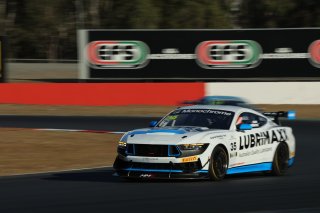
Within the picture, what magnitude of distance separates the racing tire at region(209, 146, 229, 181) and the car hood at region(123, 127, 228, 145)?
1.01ft

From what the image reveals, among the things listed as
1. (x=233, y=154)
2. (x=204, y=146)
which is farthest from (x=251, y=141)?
(x=204, y=146)

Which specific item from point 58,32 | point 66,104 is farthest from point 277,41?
point 58,32

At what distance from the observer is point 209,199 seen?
406 inches

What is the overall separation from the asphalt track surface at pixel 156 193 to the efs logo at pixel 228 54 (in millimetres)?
19890

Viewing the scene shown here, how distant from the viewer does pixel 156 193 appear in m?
10.9

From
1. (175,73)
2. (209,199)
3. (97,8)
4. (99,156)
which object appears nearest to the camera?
(209,199)

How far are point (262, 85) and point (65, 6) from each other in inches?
1634

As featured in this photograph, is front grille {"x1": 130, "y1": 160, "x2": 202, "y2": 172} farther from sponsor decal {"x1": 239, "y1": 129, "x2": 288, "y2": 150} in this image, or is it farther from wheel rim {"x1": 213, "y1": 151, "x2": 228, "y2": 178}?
sponsor decal {"x1": 239, "y1": 129, "x2": 288, "y2": 150}

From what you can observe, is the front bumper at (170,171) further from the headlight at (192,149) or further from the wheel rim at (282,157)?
the wheel rim at (282,157)

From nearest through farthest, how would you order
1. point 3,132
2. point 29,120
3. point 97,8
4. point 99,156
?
point 99,156, point 3,132, point 29,120, point 97,8

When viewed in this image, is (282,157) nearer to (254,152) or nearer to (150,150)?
(254,152)

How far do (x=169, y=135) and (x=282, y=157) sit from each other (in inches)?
108

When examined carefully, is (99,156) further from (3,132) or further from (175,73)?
(175,73)

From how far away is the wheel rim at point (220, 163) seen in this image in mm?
12078
